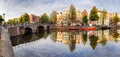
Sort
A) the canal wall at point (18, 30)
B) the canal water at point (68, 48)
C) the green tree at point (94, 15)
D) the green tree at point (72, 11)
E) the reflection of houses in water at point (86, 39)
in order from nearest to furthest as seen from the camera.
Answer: the canal water at point (68, 48) < the reflection of houses in water at point (86, 39) < the canal wall at point (18, 30) < the green tree at point (94, 15) < the green tree at point (72, 11)

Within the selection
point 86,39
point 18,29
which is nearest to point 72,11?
point 18,29

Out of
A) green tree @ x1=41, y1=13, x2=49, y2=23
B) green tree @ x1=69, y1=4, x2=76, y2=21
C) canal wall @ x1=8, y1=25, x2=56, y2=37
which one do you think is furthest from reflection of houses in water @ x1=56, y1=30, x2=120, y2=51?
green tree @ x1=41, y1=13, x2=49, y2=23

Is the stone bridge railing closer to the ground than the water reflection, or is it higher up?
higher up

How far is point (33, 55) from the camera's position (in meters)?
26.8

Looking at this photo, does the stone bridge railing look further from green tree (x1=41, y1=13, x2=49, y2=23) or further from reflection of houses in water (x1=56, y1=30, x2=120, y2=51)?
green tree (x1=41, y1=13, x2=49, y2=23)

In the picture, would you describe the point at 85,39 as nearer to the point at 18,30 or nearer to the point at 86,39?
the point at 86,39

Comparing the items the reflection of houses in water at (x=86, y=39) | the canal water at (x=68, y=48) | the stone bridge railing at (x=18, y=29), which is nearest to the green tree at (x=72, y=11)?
the stone bridge railing at (x=18, y=29)

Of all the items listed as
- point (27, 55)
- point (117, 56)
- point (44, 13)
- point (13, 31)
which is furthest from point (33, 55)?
point (44, 13)

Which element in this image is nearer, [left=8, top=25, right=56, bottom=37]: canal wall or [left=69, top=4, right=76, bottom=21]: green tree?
[left=8, top=25, right=56, bottom=37]: canal wall

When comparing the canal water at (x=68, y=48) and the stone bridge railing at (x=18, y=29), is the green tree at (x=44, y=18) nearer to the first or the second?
the stone bridge railing at (x=18, y=29)

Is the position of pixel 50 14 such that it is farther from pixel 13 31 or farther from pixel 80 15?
pixel 13 31

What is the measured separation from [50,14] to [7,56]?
11952 cm

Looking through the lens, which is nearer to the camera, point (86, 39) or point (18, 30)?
point (86, 39)

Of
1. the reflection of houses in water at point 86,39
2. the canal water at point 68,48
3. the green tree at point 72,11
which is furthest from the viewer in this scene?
the green tree at point 72,11
